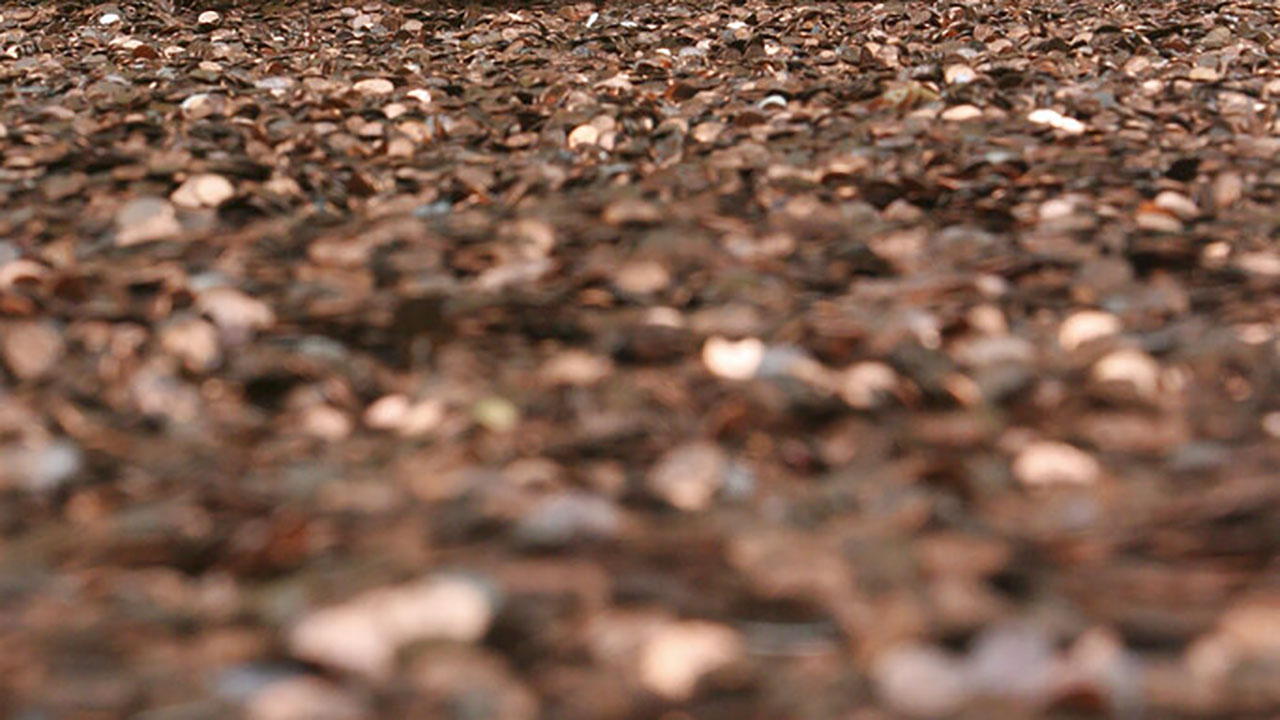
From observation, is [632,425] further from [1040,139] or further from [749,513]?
[1040,139]

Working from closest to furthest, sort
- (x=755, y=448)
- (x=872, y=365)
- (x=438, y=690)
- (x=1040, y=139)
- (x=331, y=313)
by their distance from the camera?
(x=438, y=690) → (x=755, y=448) → (x=872, y=365) → (x=331, y=313) → (x=1040, y=139)

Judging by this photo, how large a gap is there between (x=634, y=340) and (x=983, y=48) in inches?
142

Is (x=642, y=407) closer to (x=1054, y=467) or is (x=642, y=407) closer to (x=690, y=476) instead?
(x=690, y=476)

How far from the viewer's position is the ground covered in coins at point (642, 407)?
1.82 metres

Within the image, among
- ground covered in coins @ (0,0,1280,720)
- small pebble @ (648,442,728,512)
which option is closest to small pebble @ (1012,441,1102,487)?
ground covered in coins @ (0,0,1280,720)

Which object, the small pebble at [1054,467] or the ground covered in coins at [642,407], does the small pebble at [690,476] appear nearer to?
the ground covered in coins at [642,407]

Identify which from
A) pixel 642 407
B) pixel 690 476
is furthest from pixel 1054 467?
pixel 642 407

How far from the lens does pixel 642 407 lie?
2502mm

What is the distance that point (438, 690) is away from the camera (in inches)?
69.1

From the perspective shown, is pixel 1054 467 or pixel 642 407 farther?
pixel 642 407

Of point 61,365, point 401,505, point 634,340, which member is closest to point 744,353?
point 634,340

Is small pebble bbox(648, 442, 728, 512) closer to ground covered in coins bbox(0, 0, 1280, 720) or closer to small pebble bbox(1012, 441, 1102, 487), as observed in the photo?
ground covered in coins bbox(0, 0, 1280, 720)

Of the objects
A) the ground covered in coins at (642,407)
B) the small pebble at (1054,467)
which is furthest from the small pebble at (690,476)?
the small pebble at (1054,467)

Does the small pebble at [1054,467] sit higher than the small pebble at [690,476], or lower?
lower
